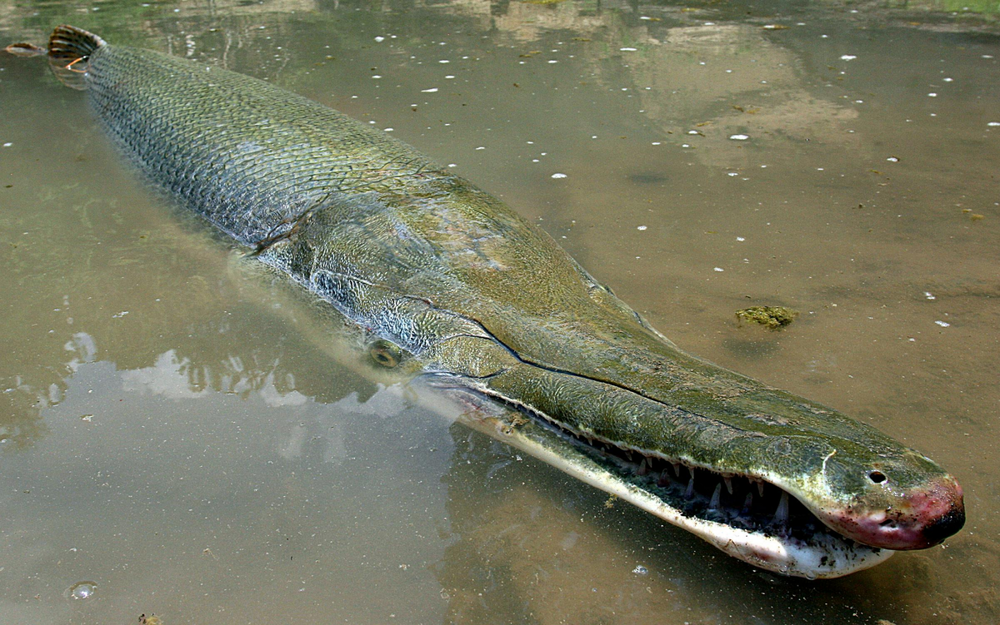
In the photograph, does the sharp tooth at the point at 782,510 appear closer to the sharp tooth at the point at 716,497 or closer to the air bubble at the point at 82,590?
the sharp tooth at the point at 716,497

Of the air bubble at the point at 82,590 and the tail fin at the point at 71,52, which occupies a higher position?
the tail fin at the point at 71,52

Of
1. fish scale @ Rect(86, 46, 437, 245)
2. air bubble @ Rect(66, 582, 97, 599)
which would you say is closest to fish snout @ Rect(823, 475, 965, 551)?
air bubble @ Rect(66, 582, 97, 599)

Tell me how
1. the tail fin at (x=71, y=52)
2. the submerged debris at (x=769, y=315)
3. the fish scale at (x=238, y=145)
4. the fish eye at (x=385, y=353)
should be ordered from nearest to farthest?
the fish eye at (x=385, y=353), the submerged debris at (x=769, y=315), the fish scale at (x=238, y=145), the tail fin at (x=71, y=52)

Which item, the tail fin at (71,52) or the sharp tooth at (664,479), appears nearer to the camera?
the sharp tooth at (664,479)

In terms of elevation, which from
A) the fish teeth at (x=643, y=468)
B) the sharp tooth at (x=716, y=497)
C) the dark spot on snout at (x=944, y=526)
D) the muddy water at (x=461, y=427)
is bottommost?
the muddy water at (x=461, y=427)

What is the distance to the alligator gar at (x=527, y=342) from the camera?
67.6 inches

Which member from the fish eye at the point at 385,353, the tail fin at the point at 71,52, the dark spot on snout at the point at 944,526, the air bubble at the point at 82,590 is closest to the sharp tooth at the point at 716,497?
the dark spot on snout at the point at 944,526

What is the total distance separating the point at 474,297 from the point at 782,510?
1.36m

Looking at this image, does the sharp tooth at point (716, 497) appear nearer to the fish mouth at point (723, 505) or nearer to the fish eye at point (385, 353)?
the fish mouth at point (723, 505)

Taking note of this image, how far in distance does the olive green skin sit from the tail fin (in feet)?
6.80

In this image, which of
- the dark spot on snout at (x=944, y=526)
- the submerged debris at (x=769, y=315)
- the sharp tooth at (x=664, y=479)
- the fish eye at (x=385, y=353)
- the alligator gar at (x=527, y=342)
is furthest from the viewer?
the submerged debris at (x=769, y=315)

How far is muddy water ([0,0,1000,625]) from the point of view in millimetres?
2092

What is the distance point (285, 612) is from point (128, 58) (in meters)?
5.37

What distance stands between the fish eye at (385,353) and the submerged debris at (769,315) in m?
1.47
